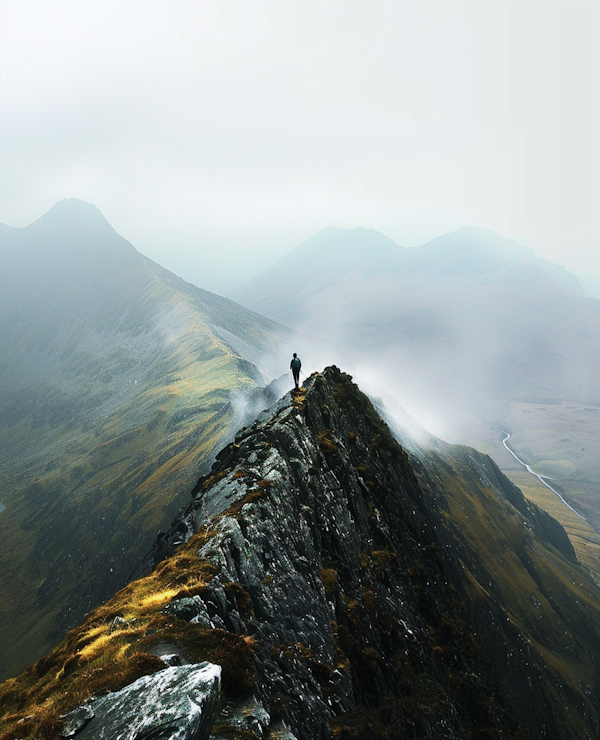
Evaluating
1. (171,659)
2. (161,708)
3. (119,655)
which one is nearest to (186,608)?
(119,655)

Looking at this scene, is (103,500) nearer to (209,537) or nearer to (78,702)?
(209,537)

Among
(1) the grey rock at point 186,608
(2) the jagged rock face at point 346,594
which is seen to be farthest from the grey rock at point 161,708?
(1) the grey rock at point 186,608

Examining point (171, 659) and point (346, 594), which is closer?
point (171, 659)

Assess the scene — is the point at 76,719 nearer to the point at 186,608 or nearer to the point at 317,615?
→ the point at 186,608

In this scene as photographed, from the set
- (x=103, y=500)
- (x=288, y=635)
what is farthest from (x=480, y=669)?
(x=103, y=500)

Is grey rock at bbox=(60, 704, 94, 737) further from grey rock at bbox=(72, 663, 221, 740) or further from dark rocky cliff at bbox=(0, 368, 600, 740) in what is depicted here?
dark rocky cliff at bbox=(0, 368, 600, 740)
